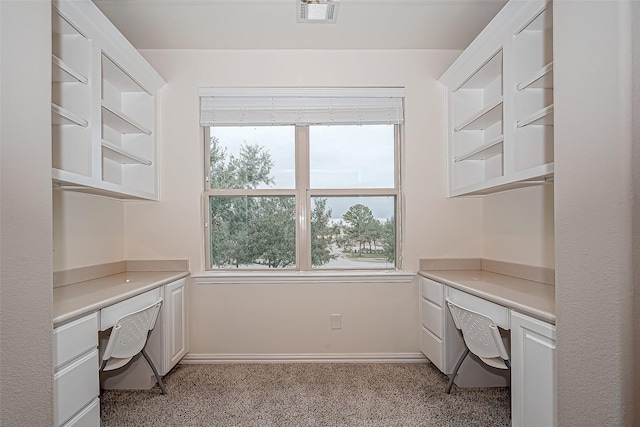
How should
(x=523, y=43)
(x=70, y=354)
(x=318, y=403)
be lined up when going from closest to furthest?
1. (x=70, y=354)
2. (x=523, y=43)
3. (x=318, y=403)

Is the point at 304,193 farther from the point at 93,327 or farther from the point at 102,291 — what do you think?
the point at 93,327

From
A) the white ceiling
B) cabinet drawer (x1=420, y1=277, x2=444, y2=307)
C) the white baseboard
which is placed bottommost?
the white baseboard

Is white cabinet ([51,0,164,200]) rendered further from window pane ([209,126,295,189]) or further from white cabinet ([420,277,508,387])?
white cabinet ([420,277,508,387])

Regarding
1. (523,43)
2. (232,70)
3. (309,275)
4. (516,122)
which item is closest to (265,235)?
(309,275)

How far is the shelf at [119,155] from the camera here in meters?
2.35

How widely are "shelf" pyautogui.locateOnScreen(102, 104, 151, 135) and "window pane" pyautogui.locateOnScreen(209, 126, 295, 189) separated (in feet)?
1.94

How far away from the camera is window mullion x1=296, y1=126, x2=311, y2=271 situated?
3.29 meters

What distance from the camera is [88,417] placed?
1.80 m

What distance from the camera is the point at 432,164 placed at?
319cm

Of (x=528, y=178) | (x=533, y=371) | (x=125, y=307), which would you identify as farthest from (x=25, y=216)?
(x=528, y=178)

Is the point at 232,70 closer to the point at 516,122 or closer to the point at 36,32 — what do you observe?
the point at 36,32

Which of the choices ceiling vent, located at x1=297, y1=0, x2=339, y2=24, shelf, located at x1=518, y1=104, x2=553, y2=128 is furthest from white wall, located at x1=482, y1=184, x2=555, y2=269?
ceiling vent, located at x1=297, y1=0, x2=339, y2=24

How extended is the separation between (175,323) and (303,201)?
1.40 metres

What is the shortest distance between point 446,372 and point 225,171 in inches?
92.2
